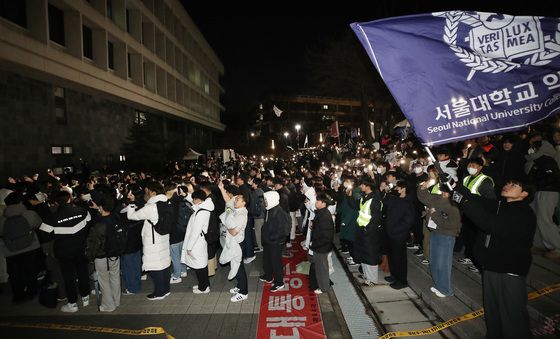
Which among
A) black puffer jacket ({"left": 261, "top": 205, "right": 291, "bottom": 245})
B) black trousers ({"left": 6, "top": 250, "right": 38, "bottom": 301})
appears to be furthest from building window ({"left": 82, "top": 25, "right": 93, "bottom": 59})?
black puffer jacket ({"left": 261, "top": 205, "right": 291, "bottom": 245})

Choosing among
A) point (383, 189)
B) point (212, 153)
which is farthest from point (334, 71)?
point (383, 189)

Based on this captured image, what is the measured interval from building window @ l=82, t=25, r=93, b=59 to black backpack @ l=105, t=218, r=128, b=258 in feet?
55.4

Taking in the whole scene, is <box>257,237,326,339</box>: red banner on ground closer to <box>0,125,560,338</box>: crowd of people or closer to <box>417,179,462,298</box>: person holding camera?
<box>0,125,560,338</box>: crowd of people

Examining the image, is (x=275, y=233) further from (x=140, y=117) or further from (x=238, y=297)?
(x=140, y=117)

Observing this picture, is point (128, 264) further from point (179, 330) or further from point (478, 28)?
point (478, 28)

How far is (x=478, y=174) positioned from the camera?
501 cm

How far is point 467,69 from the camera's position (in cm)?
320

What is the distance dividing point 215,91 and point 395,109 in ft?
114

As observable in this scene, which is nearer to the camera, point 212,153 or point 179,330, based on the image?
point 179,330

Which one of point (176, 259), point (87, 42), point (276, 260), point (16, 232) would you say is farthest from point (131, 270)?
point (87, 42)

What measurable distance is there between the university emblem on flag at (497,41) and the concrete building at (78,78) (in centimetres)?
1496

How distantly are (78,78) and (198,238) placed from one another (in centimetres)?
1477

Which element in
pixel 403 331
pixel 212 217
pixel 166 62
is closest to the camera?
pixel 403 331

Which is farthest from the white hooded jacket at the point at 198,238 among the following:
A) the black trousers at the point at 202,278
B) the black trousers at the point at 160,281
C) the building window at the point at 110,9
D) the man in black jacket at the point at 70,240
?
the building window at the point at 110,9
